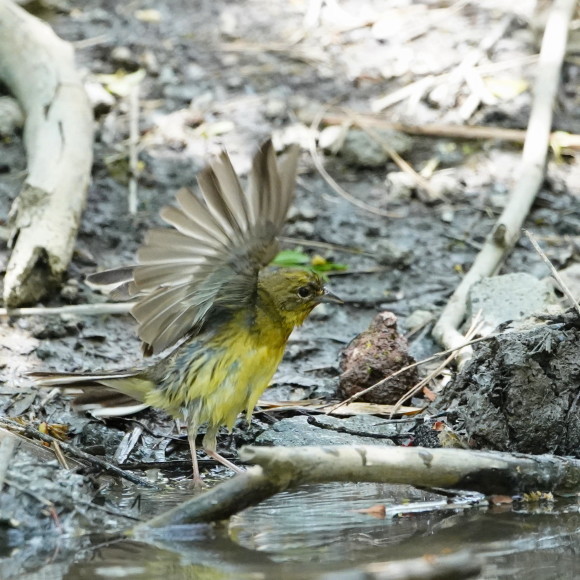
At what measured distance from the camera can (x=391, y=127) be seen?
31.7 feet

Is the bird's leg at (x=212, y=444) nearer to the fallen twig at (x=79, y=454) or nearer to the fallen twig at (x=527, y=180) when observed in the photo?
the fallen twig at (x=79, y=454)

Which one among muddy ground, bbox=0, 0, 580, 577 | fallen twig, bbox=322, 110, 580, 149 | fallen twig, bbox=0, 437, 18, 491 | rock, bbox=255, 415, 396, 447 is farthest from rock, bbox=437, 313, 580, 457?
fallen twig, bbox=322, 110, 580, 149

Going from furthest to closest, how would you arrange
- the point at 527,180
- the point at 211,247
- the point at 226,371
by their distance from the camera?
the point at 527,180
the point at 226,371
the point at 211,247

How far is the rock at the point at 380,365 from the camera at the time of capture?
21.5 ft

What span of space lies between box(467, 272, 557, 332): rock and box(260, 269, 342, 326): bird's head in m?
1.47

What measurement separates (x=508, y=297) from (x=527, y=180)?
6.12 feet

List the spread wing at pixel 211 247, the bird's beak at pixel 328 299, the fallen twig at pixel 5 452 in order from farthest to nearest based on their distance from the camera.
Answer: the bird's beak at pixel 328 299 < the spread wing at pixel 211 247 < the fallen twig at pixel 5 452

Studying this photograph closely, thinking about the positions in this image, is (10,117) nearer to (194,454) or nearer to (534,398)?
(194,454)

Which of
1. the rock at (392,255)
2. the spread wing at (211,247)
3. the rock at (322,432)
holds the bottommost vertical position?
the rock at (322,432)

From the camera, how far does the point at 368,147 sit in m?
9.48

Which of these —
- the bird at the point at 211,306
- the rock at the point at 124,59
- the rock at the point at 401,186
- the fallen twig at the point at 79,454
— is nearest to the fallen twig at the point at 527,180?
the rock at the point at 401,186

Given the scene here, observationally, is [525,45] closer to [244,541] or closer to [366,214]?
[366,214]

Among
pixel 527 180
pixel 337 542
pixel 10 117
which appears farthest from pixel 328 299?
pixel 10 117

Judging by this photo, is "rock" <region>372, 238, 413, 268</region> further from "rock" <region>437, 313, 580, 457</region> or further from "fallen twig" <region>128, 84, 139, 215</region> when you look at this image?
"rock" <region>437, 313, 580, 457</region>
